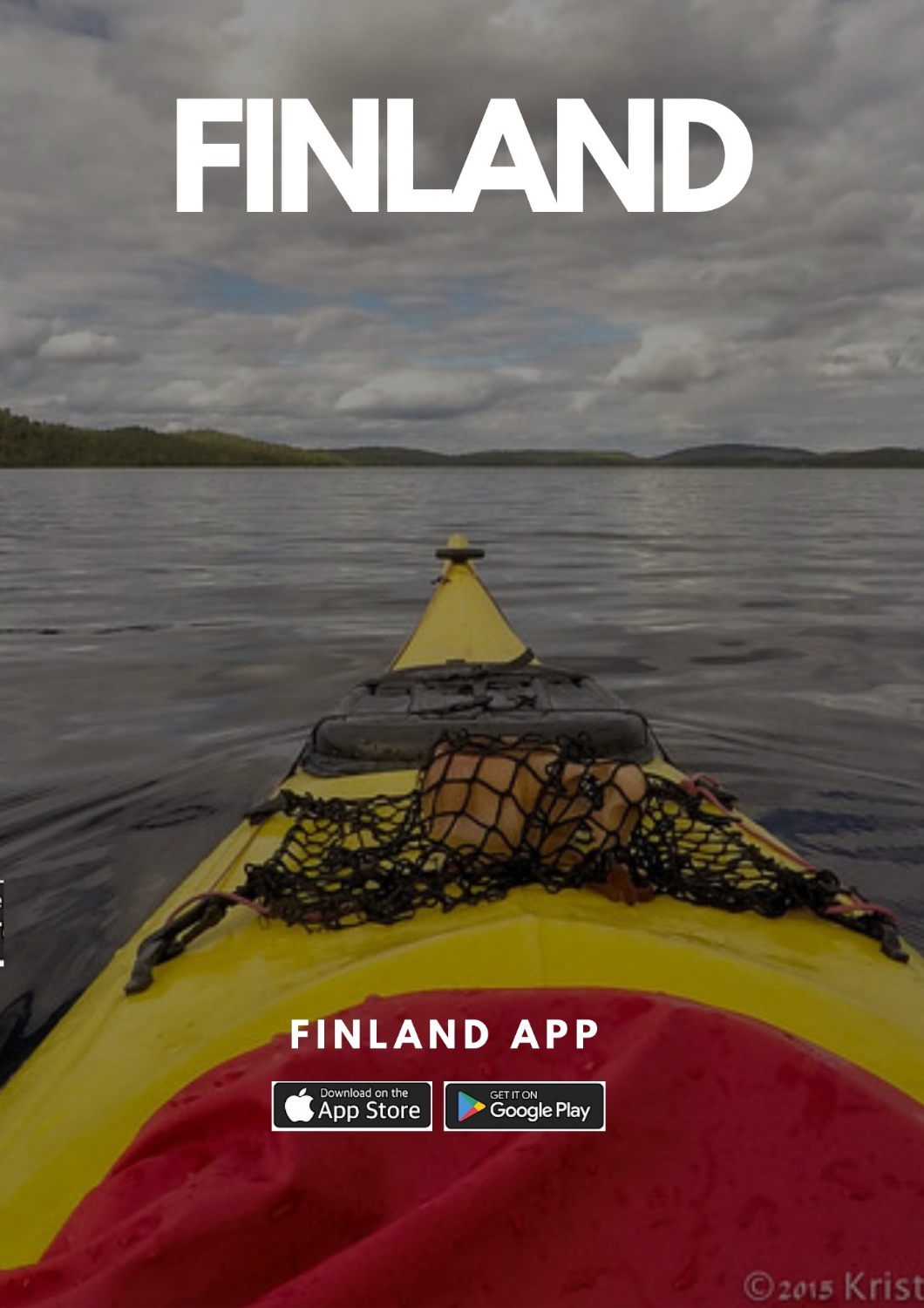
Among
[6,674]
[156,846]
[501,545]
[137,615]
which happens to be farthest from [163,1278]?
[501,545]

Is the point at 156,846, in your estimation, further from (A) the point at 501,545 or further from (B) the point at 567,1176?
(A) the point at 501,545

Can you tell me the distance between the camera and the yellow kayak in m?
2.09

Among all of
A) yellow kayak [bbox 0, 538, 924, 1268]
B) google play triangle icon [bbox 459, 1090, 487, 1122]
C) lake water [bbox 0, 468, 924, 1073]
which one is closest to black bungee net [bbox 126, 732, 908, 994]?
yellow kayak [bbox 0, 538, 924, 1268]

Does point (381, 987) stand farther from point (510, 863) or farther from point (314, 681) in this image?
point (314, 681)

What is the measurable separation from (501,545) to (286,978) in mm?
25363

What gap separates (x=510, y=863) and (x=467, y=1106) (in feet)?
4.41

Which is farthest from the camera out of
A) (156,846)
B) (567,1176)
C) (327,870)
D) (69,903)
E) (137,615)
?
(137,615)

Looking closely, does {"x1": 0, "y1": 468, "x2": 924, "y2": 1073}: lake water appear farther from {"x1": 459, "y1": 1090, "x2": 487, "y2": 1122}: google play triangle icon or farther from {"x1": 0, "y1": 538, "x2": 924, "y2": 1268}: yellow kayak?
{"x1": 459, "y1": 1090, "x2": 487, "y2": 1122}: google play triangle icon

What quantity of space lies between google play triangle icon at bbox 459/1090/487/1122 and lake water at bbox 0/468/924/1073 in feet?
10.6

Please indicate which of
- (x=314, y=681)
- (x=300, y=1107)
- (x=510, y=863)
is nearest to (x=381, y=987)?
(x=300, y=1107)

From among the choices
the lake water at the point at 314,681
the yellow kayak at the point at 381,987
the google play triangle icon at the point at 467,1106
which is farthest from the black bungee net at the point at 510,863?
the lake water at the point at 314,681

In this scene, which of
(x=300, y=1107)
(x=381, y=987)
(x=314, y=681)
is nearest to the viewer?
(x=300, y=1107)

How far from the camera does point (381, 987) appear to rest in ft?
7.27

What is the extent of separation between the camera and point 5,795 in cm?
694
